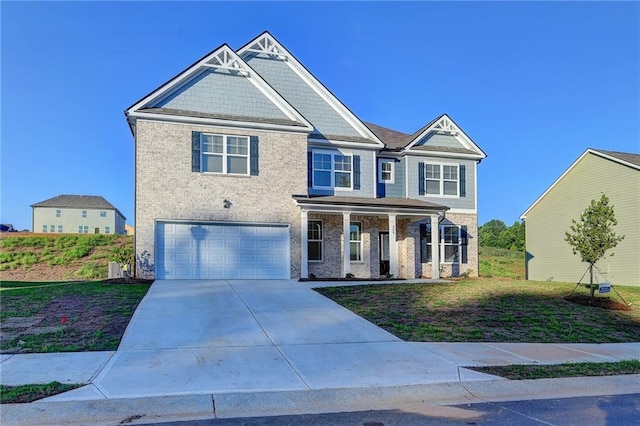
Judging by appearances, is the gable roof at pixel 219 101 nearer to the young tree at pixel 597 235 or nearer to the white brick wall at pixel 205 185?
the white brick wall at pixel 205 185

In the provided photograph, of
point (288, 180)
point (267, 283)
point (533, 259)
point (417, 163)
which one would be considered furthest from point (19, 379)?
point (533, 259)

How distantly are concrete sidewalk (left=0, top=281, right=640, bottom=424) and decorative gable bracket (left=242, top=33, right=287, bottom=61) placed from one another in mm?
12924

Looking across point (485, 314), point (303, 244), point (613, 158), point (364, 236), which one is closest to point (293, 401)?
point (485, 314)

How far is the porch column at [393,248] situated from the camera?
2050 centimetres

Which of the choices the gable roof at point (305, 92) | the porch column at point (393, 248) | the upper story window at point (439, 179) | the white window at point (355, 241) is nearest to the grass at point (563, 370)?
the porch column at point (393, 248)

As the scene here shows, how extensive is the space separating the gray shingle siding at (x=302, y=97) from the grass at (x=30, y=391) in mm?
16300

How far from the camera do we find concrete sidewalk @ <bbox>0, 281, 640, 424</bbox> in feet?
21.0

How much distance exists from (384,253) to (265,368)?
14.4m

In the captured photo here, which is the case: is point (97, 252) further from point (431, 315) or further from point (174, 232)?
point (431, 315)

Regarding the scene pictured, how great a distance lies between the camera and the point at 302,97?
21844mm

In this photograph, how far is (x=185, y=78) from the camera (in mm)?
18859

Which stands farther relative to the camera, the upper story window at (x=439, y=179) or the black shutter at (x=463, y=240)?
the black shutter at (x=463, y=240)

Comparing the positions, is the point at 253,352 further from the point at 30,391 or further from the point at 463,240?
the point at 463,240

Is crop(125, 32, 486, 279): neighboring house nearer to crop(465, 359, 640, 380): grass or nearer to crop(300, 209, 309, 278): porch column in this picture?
crop(300, 209, 309, 278): porch column
